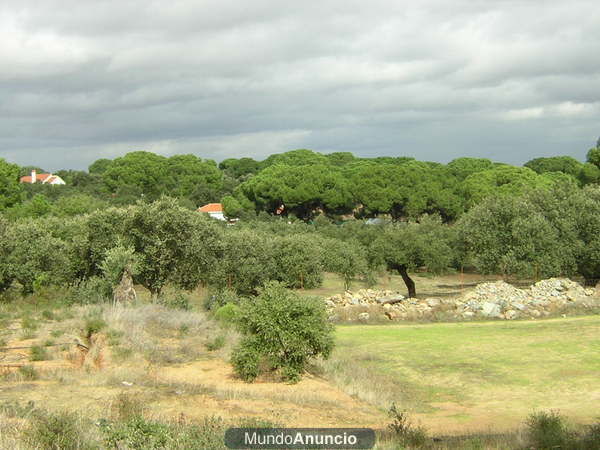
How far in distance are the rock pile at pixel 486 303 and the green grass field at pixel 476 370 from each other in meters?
2.94

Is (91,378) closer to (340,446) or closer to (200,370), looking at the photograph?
(200,370)

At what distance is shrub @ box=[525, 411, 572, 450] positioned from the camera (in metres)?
10.1

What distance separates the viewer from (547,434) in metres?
10.4

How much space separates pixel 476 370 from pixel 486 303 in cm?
1294

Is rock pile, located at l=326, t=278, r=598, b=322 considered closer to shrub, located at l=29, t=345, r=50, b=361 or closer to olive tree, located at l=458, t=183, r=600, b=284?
olive tree, located at l=458, t=183, r=600, b=284

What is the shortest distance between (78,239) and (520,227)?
25.7 m

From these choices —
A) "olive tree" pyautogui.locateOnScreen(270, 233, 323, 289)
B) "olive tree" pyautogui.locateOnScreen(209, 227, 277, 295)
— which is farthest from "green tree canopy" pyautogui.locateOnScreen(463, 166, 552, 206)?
"olive tree" pyautogui.locateOnScreen(209, 227, 277, 295)

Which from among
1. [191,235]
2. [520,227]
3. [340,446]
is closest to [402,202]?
[520,227]

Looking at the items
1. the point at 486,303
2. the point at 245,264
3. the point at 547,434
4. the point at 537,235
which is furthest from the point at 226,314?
the point at 537,235

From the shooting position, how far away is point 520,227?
1499 inches

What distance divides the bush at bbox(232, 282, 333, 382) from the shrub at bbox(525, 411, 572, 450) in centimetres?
626

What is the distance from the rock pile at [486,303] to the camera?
103 ft

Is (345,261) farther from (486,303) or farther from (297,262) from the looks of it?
(486,303)

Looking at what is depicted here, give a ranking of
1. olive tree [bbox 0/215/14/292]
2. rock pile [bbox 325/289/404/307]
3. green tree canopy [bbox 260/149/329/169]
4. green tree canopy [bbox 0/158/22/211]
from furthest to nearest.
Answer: green tree canopy [bbox 260/149/329/169]
green tree canopy [bbox 0/158/22/211]
rock pile [bbox 325/289/404/307]
olive tree [bbox 0/215/14/292]
